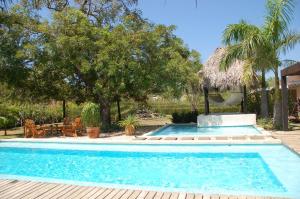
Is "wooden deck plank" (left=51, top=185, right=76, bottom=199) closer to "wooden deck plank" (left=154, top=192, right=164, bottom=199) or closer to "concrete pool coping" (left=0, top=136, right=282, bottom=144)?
"wooden deck plank" (left=154, top=192, right=164, bottom=199)

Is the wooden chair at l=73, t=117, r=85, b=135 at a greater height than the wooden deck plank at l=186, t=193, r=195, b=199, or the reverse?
the wooden chair at l=73, t=117, r=85, b=135

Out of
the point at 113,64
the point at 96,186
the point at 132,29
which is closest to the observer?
the point at 96,186

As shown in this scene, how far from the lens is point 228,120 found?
18.4 meters

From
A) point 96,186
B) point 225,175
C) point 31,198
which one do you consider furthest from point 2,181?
point 225,175

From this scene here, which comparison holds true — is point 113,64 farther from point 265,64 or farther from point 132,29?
point 265,64

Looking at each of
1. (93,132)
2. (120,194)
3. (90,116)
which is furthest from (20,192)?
(90,116)

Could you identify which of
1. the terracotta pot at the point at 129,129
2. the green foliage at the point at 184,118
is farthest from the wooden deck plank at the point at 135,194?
the green foliage at the point at 184,118

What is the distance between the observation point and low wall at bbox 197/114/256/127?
18.1 meters

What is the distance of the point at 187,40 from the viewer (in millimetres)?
22312

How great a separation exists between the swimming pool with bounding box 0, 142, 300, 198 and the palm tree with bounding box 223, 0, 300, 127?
512 centimetres

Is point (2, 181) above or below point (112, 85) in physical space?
below

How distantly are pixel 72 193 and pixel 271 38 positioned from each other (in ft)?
37.2

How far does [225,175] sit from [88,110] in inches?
333

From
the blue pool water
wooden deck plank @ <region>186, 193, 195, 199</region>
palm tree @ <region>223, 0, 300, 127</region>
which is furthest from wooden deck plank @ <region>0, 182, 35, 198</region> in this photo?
palm tree @ <region>223, 0, 300, 127</region>
